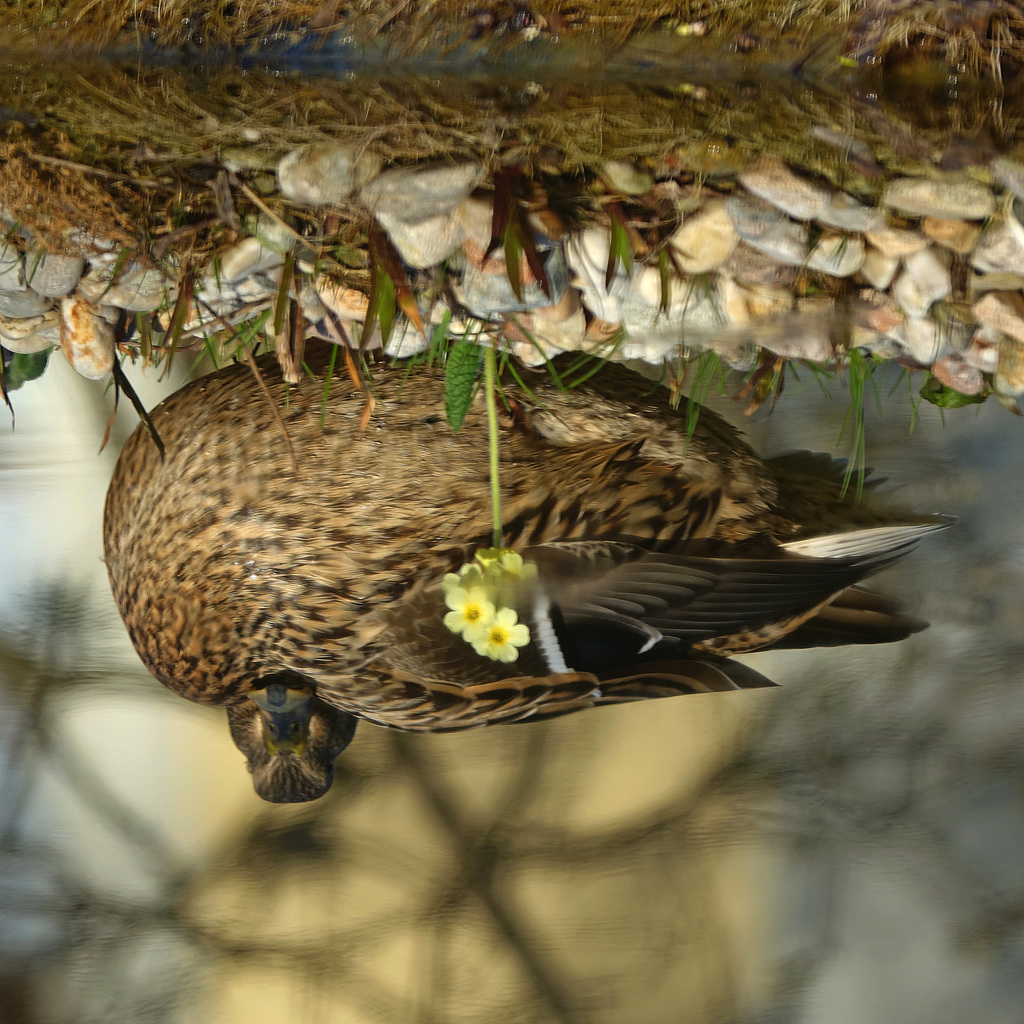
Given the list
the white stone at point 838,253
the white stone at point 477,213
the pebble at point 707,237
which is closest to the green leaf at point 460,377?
the white stone at point 477,213

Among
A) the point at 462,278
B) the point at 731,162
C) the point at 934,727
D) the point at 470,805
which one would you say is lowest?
the point at 470,805

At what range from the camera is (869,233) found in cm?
75

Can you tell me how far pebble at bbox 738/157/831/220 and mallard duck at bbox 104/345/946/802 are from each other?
23 centimetres

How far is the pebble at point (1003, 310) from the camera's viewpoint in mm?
752

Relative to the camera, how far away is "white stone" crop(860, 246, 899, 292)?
2.49ft

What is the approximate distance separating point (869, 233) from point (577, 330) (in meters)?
0.28

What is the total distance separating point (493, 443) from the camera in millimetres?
875

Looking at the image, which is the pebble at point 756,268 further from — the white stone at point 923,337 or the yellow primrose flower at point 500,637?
the yellow primrose flower at point 500,637

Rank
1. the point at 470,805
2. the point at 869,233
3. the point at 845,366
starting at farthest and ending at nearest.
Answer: the point at 470,805 → the point at 845,366 → the point at 869,233

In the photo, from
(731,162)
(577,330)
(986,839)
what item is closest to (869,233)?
(731,162)

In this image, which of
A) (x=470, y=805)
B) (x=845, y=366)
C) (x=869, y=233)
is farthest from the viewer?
(x=470, y=805)

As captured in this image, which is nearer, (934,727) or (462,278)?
(462,278)

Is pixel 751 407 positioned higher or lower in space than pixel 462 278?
lower

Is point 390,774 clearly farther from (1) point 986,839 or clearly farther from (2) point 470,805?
(1) point 986,839
